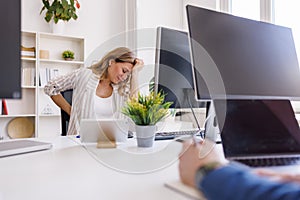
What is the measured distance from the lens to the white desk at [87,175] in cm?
53

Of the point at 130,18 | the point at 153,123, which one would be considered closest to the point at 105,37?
the point at 130,18

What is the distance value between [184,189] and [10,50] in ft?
1.63

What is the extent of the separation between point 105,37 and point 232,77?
10.3ft

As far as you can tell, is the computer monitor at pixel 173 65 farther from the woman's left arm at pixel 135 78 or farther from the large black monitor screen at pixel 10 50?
the woman's left arm at pixel 135 78

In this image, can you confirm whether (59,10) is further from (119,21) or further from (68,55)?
(119,21)

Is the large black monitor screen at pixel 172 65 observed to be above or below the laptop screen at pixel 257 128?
above

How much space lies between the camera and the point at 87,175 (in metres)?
0.66

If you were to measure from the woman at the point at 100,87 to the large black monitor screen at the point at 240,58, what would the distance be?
1.02m

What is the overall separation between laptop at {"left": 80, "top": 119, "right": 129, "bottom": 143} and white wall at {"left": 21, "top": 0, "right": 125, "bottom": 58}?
259 centimetres

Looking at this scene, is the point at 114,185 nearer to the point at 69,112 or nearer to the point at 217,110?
the point at 217,110

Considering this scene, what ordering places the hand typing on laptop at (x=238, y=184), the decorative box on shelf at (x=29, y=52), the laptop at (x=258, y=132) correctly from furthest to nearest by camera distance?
the decorative box on shelf at (x=29, y=52), the laptop at (x=258, y=132), the hand typing on laptop at (x=238, y=184)

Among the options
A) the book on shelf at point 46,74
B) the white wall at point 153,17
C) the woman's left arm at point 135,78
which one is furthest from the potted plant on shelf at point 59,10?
the woman's left arm at point 135,78

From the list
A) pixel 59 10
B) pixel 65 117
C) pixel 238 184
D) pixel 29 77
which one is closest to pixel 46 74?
pixel 29 77

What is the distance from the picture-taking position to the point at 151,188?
56cm
